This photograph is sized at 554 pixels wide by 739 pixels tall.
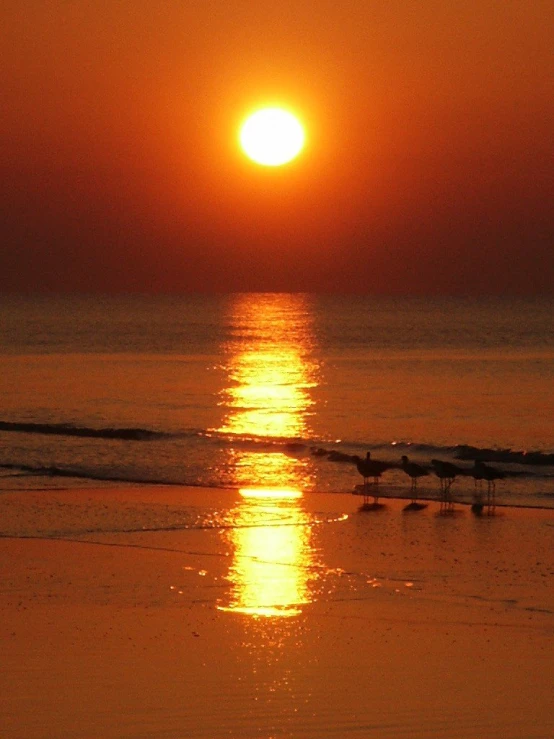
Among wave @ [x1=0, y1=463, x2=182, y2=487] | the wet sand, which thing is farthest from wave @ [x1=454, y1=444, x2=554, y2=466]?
the wet sand

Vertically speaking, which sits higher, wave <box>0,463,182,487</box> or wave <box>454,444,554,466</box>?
wave <box>454,444,554,466</box>

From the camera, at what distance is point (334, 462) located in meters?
24.2

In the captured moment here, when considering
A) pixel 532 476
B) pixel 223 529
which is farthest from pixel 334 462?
pixel 223 529

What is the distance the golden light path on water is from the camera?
11633 millimetres

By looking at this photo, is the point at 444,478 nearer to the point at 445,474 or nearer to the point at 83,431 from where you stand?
the point at 445,474

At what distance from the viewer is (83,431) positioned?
30109 mm

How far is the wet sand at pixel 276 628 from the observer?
25.9ft

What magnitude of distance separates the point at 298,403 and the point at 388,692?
29.9 metres

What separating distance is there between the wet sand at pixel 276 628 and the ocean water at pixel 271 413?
5.18 metres

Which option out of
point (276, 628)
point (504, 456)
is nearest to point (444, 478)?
point (504, 456)

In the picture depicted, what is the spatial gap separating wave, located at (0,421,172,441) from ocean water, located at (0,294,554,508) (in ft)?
0.18

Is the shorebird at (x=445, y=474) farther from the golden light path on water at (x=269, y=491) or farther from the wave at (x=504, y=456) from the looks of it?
the wave at (x=504, y=456)

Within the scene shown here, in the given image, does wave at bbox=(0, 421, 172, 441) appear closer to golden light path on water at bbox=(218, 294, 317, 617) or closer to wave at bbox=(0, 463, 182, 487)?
golden light path on water at bbox=(218, 294, 317, 617)

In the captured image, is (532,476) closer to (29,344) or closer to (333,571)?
(333,571)
